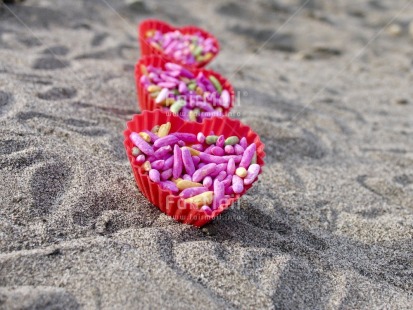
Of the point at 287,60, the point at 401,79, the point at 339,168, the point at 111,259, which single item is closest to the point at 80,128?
the point at 111,259

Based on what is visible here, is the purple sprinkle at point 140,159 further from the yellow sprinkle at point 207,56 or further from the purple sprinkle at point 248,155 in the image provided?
the yellow sprinkle at point 207,56

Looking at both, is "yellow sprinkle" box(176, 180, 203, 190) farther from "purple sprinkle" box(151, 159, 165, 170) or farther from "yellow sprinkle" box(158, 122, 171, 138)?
"yellow sprinkle" box(158, 122, 171, 138)

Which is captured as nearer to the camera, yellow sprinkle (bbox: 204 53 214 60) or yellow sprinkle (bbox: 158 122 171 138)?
yellow sprinkle (bbox: 158 122 171 138)

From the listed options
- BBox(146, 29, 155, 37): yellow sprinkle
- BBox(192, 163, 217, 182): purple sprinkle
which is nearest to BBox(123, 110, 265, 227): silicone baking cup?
BBox(192, 163, 217, 182): purple sprinkle

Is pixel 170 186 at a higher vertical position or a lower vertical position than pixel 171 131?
lower

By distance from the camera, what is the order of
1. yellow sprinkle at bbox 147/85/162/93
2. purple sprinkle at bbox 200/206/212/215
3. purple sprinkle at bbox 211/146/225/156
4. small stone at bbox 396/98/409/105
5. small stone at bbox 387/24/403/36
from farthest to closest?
small stone at bbox 387/24/403/36 → small stone at bbox 396/98/409/105 → yellow sprinkle at bbox 147/85/162/93 → purple sprinkle at bbox 211/146/225/156 → purple sprinkle at bbox 200/206/212/215

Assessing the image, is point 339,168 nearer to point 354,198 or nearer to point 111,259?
point 354,198

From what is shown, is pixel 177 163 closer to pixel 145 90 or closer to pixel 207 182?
pixel 207 182

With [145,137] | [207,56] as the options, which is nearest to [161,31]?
[207,56]
